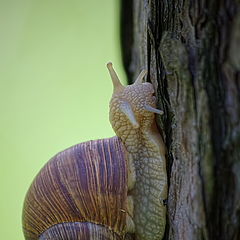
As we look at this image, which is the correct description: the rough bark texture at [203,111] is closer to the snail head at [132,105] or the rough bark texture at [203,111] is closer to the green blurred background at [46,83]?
the snail head at [132,105]

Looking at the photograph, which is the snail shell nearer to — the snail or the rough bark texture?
the snail

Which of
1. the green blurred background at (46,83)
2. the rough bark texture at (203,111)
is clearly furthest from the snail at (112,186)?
the green blurred background at (46,83)

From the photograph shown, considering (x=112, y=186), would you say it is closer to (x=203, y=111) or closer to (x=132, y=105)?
(x=132, y=105)

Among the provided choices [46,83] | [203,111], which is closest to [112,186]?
[203,111]

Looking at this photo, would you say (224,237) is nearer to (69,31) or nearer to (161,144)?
(161,144)

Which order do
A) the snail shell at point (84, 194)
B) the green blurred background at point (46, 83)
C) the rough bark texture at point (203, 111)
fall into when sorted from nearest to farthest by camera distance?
the rough bark texture at point (203, 111) < the snail shell at point (84, 194) < the green blurred background at point (46, 83)

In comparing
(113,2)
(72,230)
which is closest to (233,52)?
(72,230)
